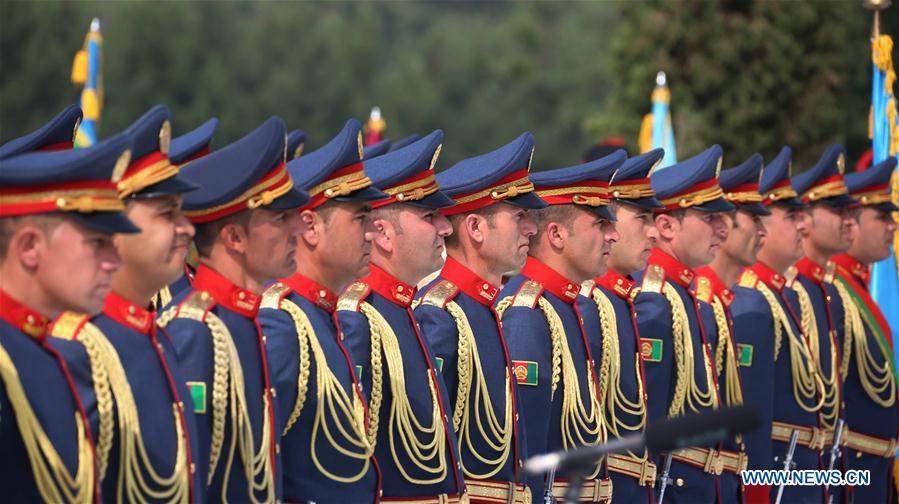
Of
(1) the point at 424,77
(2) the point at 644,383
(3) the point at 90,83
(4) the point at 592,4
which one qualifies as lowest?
(2) the point at 644,383

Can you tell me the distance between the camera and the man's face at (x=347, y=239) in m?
5.96

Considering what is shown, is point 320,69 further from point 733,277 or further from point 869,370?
point 733,277

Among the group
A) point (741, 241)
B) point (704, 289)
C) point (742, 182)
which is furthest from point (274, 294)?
point (742, 182)

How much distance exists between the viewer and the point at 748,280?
30.9 ft

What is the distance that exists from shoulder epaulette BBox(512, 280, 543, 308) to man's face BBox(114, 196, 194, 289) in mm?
2563

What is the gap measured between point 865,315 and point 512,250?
4188 millimetres

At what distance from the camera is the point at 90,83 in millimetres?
13344

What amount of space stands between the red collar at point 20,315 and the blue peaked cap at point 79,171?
28 cm

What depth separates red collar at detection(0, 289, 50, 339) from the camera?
14.7ft

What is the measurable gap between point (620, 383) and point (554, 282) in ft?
2.07

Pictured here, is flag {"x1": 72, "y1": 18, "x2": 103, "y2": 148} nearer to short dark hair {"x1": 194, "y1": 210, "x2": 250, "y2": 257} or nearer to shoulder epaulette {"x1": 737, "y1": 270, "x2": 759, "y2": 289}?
shoulder epaulette {"x1": 737, "y1": 270, "x2": 759, "y2": 289}

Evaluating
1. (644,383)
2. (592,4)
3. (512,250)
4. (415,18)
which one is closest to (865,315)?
(644,383)

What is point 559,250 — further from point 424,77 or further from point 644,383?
point 424,77

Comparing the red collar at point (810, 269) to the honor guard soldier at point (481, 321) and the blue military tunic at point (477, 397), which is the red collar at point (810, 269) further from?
the blue military tunic at point (477, 397)
